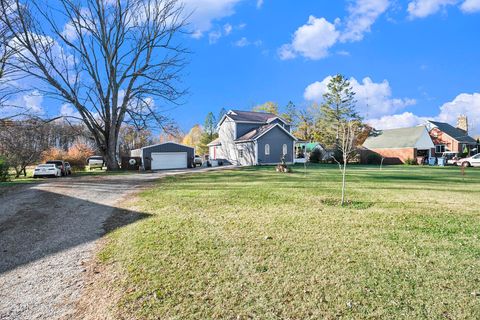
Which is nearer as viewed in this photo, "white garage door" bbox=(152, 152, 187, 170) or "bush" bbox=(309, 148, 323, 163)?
"white garage door" bbox=(152, 152, 187, 170)

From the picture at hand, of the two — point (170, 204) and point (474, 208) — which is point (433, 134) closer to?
point (474, 208)

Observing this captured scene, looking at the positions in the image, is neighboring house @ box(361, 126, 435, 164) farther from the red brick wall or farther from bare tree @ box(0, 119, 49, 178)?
bare tree @ box(0, 119, 49, 178)

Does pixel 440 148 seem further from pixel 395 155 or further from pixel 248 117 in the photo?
pixel 248 117

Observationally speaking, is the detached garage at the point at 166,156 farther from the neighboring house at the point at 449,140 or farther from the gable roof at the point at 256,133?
the neighboring house at the point at 449,140

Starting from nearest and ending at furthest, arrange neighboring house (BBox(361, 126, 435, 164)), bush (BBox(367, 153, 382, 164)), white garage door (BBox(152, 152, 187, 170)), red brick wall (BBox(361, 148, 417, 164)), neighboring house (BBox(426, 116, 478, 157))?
white garage door (BBox(152, 152, 187, 170))
red brick wall (BBox(361, 148, 417, 164))
neighboring house (BBox(361, 126, 435, 164))
bush (BBox(367, 153, 382, 164))
neighboring house (BBox(426, 116, 478, 157))

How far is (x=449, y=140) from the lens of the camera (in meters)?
40.8

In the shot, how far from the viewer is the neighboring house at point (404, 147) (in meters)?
36.1

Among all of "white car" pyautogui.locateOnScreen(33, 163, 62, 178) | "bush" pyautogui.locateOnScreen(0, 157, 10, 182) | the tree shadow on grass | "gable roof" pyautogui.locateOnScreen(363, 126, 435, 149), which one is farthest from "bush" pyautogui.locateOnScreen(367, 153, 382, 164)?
"bush" pyautogui.locateOnScreen(0, 157, 10, 182)

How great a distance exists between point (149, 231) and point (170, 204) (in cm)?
285

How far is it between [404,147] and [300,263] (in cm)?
3822

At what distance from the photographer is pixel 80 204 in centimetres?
1002

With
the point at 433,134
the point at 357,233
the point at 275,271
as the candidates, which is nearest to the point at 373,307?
the point at 275,271

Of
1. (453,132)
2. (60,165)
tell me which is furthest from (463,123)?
(60,165)

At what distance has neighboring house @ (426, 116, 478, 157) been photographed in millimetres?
40156
